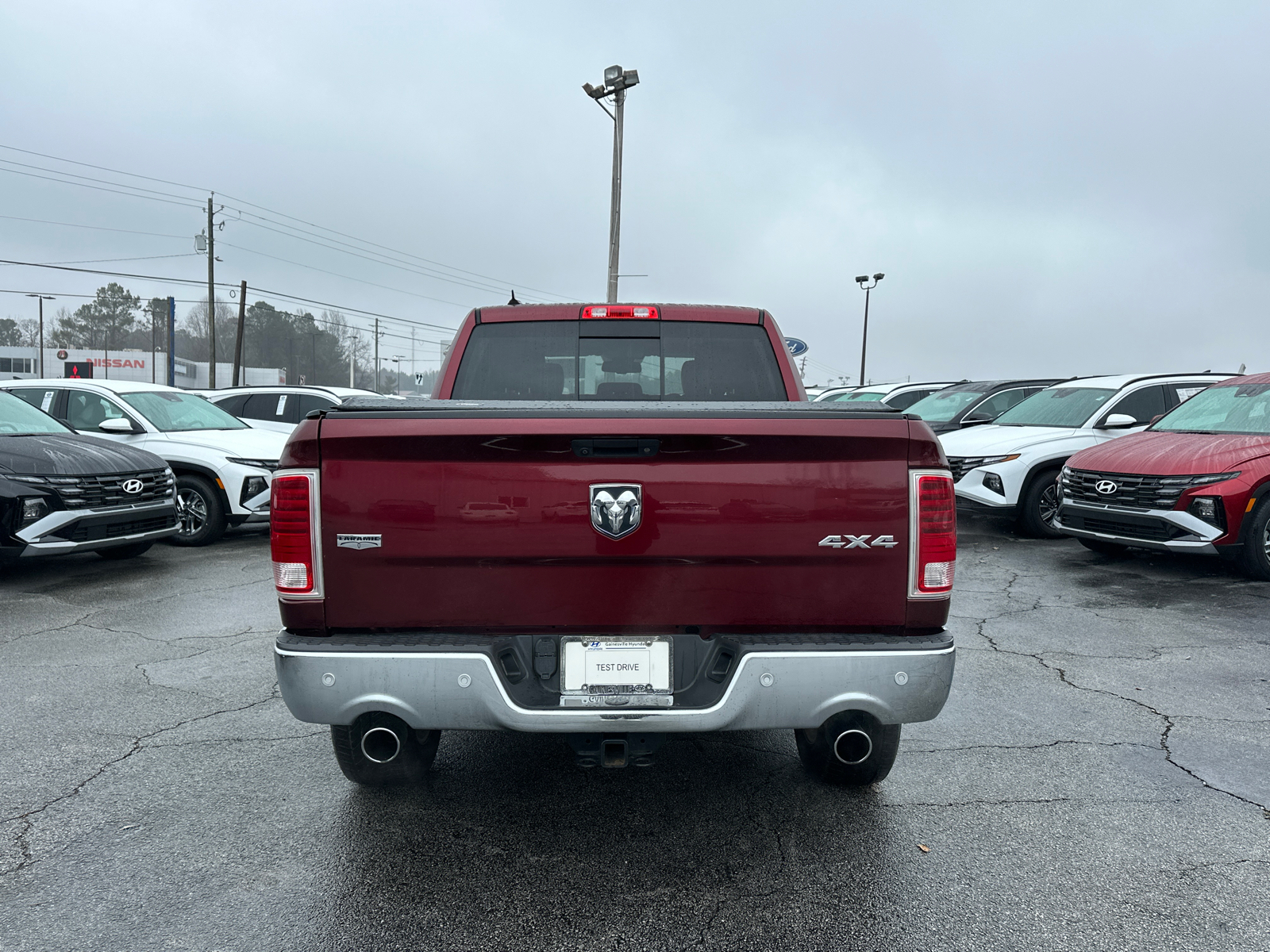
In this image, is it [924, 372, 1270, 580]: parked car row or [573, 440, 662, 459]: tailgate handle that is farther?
[924, 372, 1270, 580]: parked car row

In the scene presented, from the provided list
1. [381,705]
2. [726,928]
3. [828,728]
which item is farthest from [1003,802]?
[381,705]

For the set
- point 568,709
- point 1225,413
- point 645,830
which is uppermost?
point 1225,413

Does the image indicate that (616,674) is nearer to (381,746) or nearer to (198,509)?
(381,746)

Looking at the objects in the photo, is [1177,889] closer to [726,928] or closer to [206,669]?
[726,928]

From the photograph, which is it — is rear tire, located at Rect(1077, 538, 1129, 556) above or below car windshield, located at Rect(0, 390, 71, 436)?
below

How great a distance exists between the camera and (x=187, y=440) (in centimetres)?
952

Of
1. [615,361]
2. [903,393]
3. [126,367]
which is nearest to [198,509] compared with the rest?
[615,361]

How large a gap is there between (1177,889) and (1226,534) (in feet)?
17.5

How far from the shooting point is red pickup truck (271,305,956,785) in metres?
2.58

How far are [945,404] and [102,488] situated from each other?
1211cm

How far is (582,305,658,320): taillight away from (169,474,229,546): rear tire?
264 inches

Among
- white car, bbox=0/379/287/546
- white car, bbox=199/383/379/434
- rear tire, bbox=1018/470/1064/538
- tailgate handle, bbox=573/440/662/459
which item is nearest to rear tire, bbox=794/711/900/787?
tailgate handle, bbox=573/440/662/459

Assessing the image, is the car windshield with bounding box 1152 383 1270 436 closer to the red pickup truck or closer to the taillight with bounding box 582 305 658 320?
the taillight with bounding box 582 305 658 320

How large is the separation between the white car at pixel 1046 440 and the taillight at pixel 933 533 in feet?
23.0
